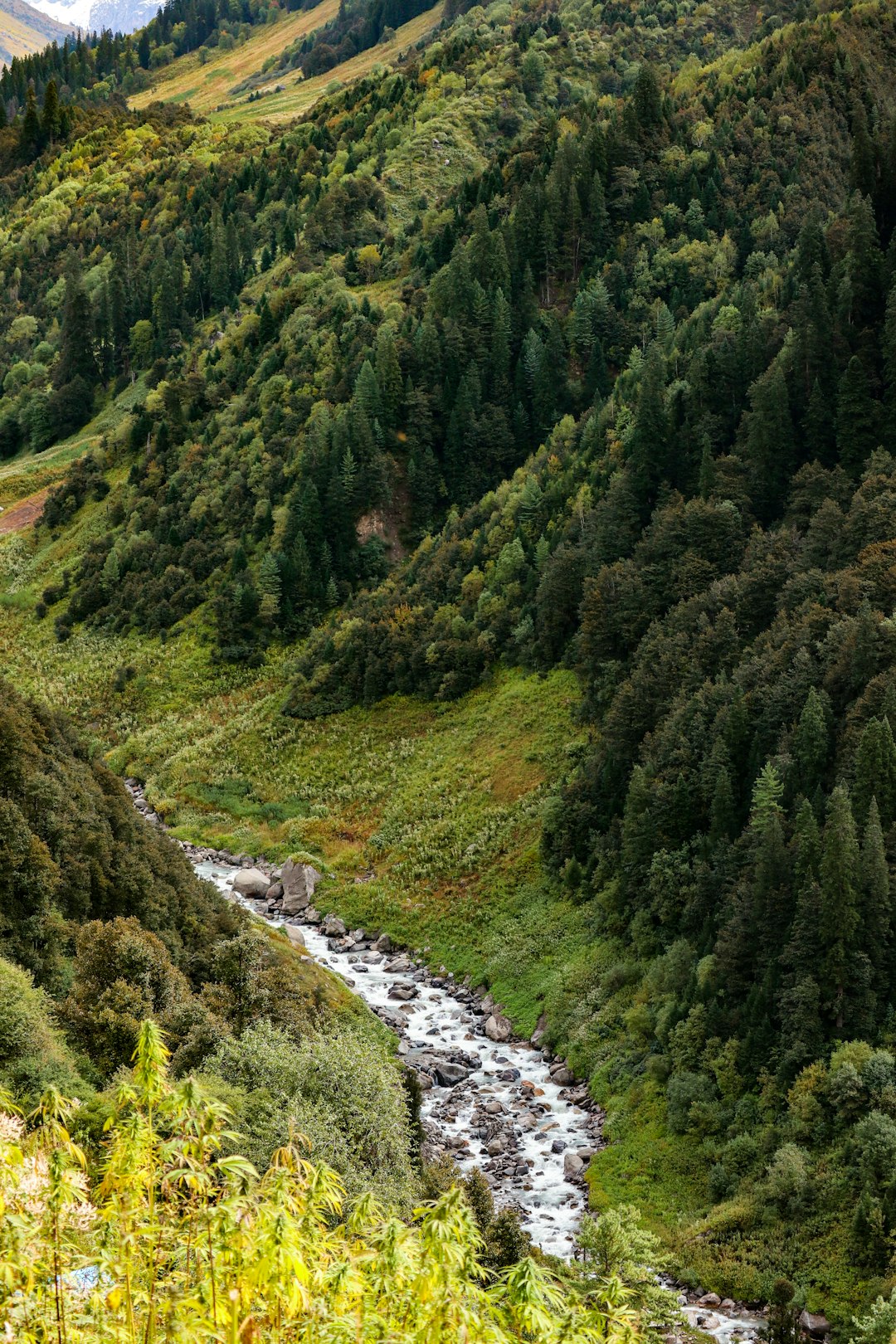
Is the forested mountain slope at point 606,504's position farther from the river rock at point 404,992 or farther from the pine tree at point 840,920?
the river rock at point 404,992

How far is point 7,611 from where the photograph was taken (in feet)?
441

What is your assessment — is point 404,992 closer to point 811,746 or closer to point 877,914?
point 811,746

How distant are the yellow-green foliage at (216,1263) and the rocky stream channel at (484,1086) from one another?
Answer: 30.3 meters

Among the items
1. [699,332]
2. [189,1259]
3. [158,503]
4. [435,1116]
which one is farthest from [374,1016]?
[158,503]

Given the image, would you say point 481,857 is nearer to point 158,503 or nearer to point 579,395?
point 579,395

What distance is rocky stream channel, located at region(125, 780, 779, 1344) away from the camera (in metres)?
49.3

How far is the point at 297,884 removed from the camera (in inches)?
3366

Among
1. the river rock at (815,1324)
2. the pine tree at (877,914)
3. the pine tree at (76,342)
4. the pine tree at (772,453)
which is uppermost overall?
the pine tree at (76,342)

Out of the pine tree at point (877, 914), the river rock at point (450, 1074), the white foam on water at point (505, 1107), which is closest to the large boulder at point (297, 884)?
the white foam on water at point (505, 1107)

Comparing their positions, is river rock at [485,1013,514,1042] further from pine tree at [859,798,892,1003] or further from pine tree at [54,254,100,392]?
pine tree at [54,254,100,392]

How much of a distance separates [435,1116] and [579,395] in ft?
265

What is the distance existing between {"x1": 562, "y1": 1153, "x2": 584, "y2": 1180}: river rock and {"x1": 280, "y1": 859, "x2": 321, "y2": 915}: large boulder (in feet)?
113

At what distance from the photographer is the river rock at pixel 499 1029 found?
65.7 meters

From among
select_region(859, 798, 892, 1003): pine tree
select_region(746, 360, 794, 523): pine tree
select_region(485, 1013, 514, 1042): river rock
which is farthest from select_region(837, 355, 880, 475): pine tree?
select_region(485, 1013, 514, 1042): river rock
